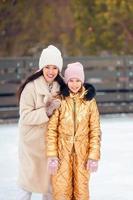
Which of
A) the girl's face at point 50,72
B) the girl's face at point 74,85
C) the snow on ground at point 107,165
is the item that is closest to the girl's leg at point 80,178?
the girl's face at point 74,85

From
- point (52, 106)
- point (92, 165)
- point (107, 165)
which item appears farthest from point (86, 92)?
point (107, 165)

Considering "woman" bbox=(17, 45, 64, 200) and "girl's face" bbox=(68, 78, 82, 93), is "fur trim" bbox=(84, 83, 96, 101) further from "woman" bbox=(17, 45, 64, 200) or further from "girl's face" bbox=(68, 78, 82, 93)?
"woman" bbox=(17, 45, 64, 200)

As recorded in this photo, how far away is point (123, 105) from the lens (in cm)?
1266

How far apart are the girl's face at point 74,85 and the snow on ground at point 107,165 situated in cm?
162

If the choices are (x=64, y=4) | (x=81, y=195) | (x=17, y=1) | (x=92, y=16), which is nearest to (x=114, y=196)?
(x=81, y=195)

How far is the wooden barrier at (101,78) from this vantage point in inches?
468

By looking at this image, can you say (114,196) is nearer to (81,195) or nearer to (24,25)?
(81,195)

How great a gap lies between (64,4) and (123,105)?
20.8ft

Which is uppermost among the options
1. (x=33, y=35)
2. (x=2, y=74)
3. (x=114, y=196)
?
(x=33, y=35)

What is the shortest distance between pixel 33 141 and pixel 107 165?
298 cm

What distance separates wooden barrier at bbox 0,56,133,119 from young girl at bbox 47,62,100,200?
24.1 feet

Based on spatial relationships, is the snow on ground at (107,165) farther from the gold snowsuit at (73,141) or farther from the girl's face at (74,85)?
the girl's face at (74,85)

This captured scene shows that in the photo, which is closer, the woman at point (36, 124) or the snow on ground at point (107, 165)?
the woman at point (36, 124)

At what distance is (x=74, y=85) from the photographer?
451 cm
